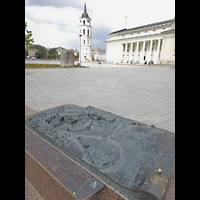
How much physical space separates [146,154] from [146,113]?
240 centimetres

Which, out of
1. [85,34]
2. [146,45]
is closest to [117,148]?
[146,45]

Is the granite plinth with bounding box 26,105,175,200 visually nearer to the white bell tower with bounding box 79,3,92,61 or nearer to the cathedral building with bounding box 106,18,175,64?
the cathedral building with bounding box 106,18,175,64

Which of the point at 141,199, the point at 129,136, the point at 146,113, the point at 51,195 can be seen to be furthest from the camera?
the point at 146,113

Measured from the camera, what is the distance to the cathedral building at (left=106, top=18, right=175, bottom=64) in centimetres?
3806

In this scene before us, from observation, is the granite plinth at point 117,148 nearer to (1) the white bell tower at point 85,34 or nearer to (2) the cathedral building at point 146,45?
(2) the cathedral building at point 146,45

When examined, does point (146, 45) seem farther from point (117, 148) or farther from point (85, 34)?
point (117, 148)

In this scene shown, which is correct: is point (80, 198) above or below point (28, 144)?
below

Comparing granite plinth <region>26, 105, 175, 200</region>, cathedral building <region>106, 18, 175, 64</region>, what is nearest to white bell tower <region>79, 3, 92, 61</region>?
Answer: cathedral building <region>106, 18, 175, 64</region>

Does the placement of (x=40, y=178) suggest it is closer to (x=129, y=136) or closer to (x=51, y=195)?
(x=51, y=195)

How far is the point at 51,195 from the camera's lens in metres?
1.37

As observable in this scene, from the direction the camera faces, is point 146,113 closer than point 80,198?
No

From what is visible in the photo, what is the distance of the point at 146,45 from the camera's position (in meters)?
53.0
